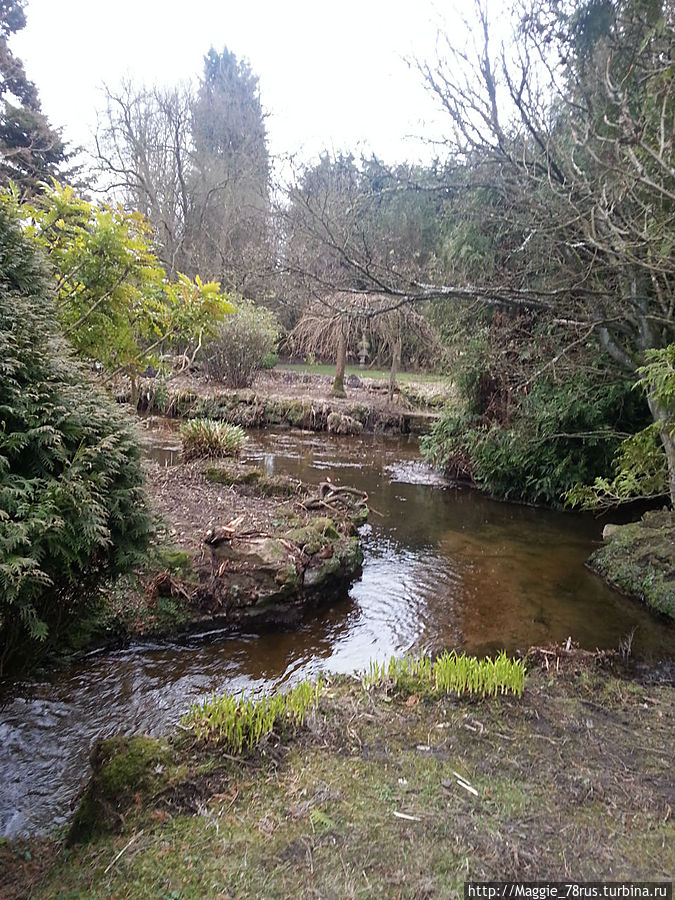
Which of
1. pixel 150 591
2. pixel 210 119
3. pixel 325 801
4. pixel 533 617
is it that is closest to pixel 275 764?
pixel 325 801

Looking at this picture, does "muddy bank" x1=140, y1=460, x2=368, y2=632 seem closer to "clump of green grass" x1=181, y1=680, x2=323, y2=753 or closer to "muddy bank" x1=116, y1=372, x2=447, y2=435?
"clump of green grass" x1=181, y1=680, x2=323, y2=753

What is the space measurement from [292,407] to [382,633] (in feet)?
40.8

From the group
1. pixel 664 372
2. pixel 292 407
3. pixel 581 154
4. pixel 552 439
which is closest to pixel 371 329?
pixel 292 407

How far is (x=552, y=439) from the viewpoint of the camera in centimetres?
985

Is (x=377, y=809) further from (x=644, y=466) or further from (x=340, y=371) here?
(x=340, y=371)

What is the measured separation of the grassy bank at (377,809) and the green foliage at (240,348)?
17069mm

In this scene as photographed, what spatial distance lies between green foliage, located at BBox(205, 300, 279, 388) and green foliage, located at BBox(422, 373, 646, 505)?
10197mm

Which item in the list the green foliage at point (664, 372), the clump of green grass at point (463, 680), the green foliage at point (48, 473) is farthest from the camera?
the green foliage at point (664, 372)

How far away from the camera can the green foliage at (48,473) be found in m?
2.17

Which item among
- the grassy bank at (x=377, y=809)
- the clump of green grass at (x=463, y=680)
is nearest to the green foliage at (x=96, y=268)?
the grassy bank at (x=377, y=809)

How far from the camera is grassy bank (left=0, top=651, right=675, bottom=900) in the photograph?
6.56 ft

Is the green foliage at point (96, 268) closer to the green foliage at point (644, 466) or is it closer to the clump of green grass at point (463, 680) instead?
the clump of green grass at point (463, 680)

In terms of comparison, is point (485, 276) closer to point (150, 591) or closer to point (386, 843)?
point (150, 591)

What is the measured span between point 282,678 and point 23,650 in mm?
2125
